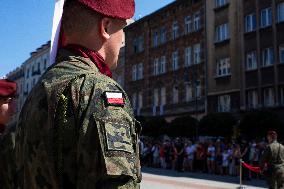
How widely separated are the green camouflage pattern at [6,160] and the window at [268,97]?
90.5 ft

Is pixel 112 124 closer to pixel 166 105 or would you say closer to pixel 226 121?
pixel 226 121

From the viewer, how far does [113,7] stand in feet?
6.23

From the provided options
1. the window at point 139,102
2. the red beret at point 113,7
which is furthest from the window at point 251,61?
the red beret at point 113,7

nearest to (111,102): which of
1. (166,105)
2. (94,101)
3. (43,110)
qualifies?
(94,101)

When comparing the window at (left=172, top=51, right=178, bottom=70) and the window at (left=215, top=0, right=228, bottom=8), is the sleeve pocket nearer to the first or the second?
the window at (left=215, top=0, right=228, bottom=8)

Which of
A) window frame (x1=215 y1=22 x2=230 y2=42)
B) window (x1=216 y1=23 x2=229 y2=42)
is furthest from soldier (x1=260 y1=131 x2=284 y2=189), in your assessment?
window (x1=216 y1=23 x2=229 y2=42)

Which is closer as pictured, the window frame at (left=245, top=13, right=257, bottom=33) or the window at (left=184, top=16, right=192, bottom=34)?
the window frame at (left=245, top=13, right=257, bottom=33)

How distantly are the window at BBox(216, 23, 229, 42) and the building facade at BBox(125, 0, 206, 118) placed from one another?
1.79m

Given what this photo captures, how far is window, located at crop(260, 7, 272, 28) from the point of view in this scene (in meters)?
30.8

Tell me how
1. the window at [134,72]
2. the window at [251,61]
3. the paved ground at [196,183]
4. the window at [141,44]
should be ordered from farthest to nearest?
the window at [134,72] → the window at [141,44] → the window at [251,61] → the paved ground at [196,183]

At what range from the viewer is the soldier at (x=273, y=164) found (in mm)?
11047

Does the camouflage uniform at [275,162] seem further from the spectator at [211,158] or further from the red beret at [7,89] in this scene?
the spectator at [211,158]

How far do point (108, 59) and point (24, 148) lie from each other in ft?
1.69

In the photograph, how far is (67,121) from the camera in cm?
164
